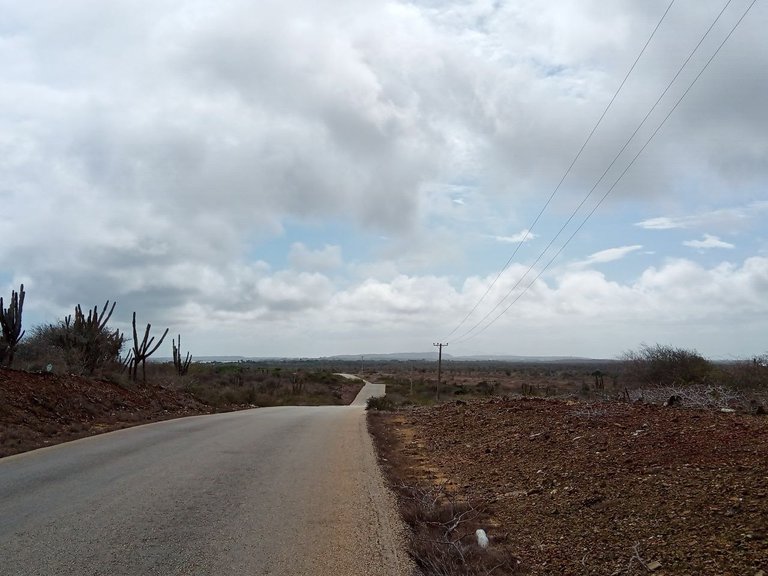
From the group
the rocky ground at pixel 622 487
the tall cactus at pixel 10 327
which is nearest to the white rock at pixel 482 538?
the rocky ground at pixel 622 487

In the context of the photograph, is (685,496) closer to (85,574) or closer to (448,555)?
(448,555)

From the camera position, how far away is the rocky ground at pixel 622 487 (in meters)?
5.41

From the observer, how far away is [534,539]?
22.6 feet

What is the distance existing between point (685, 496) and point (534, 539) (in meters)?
1.67

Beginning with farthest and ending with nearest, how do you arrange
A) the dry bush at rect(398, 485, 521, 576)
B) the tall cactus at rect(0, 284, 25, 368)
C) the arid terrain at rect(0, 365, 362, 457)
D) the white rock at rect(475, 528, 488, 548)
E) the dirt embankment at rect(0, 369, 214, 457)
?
1. the tall cactus at rect(0, 284, 25, 368)
2. the arid terrain at rect(0, 365, 362, 457)
3. the dirt embankment at rect(0, 369, 214, 457)
4. the white rock at rect(475, 528, 488, 548)
5. the dry bush at rect(398, 485, 521, 576)

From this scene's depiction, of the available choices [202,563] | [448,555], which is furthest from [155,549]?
[448,555]

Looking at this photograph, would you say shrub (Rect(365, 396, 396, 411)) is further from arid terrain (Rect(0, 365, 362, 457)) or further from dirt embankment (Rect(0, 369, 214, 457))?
dirt embankment (Rect(0, 369, 214, 457))

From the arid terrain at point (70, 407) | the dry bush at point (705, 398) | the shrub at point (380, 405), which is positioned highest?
the dry bush at point (705, 398)

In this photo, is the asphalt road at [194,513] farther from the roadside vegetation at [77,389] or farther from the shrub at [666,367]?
the shrub at [666,367]

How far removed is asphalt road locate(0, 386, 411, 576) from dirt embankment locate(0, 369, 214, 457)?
1946 millimetres

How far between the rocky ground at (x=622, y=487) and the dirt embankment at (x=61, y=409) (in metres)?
8.75

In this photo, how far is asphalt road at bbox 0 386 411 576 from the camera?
5973 millimetres

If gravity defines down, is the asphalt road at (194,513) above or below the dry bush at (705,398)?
below

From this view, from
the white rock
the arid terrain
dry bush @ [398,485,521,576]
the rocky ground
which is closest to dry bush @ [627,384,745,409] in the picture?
the rocky ground
